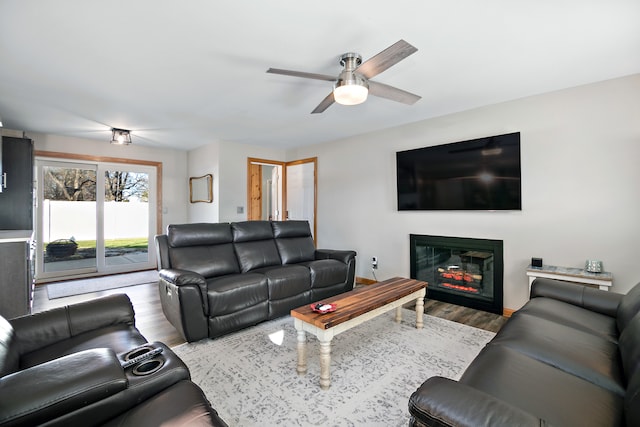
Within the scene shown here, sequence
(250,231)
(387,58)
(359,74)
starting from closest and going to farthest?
(387,58) < (359,74) < (250,231)

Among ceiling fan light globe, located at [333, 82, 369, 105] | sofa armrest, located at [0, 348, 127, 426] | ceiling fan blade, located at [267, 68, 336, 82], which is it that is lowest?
sofa armrest, located at [0, 348, 127, 426]

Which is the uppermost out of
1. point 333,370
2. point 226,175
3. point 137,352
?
point 226,175

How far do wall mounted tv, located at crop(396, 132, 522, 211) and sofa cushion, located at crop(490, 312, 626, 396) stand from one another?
186 cm

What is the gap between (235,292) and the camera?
272cm

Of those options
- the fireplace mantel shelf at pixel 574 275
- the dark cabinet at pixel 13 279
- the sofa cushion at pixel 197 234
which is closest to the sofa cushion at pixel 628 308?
the fireplace mantel shelf at pixel 574 275

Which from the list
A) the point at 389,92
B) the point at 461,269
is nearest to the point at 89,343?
the point at 389,92

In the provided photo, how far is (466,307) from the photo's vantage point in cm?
361

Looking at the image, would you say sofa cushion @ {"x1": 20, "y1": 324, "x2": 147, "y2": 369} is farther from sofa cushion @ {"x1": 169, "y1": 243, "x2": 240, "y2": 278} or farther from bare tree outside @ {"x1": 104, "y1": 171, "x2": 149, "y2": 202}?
bare tree outside @ {"x1": 104, "y1": 171, "x2": 149, "y2": 202}

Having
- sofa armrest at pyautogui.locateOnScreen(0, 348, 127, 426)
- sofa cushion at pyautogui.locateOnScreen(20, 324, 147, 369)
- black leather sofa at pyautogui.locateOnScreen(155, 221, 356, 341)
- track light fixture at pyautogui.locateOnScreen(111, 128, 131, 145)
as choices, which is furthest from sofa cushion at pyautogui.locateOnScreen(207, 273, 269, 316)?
track light fixture at pyautogui.locateOnScreen(111, 128, 131, 145)

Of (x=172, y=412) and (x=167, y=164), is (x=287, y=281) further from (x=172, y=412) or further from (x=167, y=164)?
(x=167, y=164)

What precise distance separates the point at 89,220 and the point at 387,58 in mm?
5709

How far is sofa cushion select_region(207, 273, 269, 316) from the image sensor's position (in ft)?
8.60

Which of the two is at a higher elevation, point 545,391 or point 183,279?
point 183,279

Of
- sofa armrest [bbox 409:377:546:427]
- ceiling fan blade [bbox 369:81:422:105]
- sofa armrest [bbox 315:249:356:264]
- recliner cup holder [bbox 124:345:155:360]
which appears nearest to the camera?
sofa armrest [bbox 409:377:546:427]
